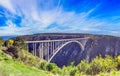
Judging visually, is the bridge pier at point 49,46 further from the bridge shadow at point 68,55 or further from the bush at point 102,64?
the bush at point 102,64

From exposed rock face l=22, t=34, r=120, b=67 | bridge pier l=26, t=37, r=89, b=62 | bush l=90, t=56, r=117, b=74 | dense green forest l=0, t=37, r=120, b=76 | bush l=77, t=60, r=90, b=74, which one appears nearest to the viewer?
dense green forest l=0, t=37, r=120, b=76

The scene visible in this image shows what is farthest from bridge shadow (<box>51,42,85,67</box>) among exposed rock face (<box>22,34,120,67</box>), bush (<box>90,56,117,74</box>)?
bush (<box>90,56,117,74</box>)

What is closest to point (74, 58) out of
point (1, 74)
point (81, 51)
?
point (81, 51)

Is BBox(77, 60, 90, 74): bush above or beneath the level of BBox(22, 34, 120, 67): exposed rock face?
beneath

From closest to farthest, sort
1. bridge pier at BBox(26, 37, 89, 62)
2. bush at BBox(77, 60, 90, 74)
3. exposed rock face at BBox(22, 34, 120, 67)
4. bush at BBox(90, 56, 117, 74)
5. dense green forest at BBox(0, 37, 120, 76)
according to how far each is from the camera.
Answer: dense green forest at BBox(0, 37, 120, 76)
bridge pier at BBox(26, 37, 89, 62)
exposed rock face at BBox(22, 34, 120, 67)
bush at BBox(77, 60, 90, 74)
bush at BBox(90, 56, 117, 74)

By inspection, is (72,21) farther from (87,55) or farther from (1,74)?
(1,74)

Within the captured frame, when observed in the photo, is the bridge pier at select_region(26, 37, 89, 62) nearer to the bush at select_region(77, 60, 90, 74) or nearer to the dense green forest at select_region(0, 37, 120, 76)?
the dense green forest at select_region(0, 37, 120, 76)

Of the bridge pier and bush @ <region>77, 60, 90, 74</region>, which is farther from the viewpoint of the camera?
bush @ <region>77, 60, 90, 74</region>

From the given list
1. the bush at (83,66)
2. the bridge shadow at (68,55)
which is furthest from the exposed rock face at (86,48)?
the bush at (83,66)
